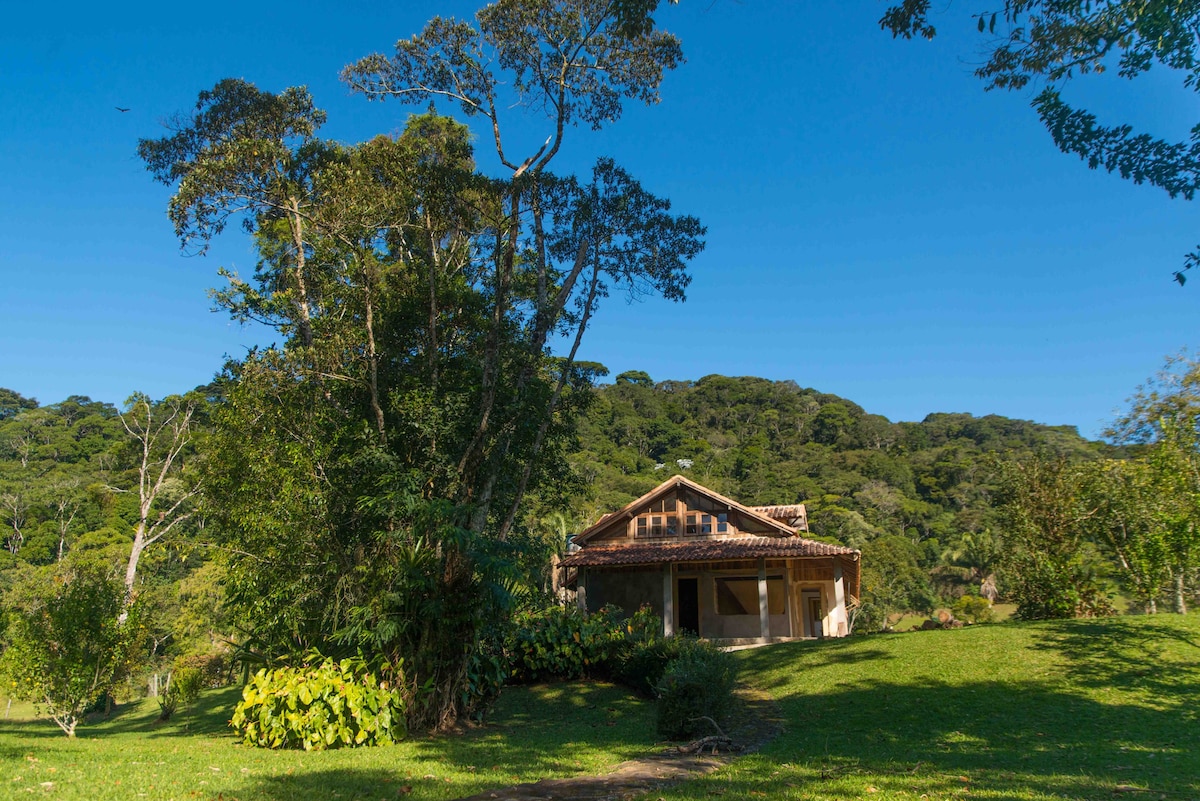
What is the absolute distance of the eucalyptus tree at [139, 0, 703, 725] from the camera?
10844mm

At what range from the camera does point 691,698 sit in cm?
1040

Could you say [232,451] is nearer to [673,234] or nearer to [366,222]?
[366,222]

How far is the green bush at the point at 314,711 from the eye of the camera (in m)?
9.33

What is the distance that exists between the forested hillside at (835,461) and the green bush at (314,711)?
79.4ft

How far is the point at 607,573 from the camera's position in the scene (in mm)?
25797

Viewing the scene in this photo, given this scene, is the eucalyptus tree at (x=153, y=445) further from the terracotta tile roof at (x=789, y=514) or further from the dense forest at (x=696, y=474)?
the terracotta tile roof at (x=789, y=514)

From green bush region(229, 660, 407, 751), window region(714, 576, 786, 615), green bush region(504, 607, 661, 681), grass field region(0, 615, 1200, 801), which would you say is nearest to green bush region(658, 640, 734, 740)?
grass field region(0, 615, 1200, 801)

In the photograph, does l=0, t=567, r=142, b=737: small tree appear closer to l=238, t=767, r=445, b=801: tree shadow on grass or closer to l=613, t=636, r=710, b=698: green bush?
l=238, t=767, r=445, b=801: tree shadow on grass

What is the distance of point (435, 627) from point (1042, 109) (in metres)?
10.0

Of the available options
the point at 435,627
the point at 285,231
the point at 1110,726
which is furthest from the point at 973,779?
the point at 285,231

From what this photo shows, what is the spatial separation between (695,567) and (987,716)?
49.4ft

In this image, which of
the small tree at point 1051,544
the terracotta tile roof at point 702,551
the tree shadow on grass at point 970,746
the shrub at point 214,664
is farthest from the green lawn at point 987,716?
the shrub at point 214,664

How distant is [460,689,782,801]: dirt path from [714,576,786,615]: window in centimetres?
1555

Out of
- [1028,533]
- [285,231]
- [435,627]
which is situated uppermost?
[285,231]
